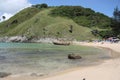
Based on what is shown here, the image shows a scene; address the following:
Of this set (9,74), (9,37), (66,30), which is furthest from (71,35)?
(9,74)

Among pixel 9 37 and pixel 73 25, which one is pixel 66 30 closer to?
pixel 73 25

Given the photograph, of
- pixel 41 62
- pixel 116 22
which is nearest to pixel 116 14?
pixel 116 22

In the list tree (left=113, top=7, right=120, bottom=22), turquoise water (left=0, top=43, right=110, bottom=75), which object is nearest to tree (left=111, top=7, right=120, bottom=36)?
tree (left=113, top=7, right=120, bottom=22)

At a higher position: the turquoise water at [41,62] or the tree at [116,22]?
the tree at [116,22]

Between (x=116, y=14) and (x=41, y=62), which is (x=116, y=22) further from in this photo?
(x=41, y=62)

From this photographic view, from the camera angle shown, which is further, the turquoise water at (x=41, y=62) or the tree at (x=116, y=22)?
the tree at (x=116, y=22)

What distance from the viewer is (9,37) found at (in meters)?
200

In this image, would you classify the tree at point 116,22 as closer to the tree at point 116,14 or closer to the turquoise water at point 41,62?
the tree at point 116,14

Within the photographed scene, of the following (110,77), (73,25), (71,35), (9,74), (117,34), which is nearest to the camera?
(110,77)

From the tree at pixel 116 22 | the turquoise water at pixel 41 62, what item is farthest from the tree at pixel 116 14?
the turquoise water at pixel 41 62

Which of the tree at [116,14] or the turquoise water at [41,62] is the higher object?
the tree at [116,14]

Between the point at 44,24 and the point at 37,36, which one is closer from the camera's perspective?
the point at 37,36

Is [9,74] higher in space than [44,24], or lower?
lower

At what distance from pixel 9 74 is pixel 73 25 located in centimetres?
16084
